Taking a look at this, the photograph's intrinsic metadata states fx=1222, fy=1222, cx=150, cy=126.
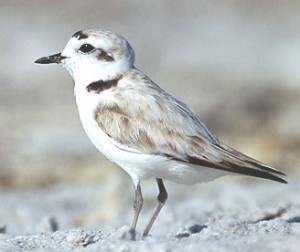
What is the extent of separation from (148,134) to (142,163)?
6.7 inches

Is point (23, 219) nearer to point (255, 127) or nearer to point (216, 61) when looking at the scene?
point (255, 127)

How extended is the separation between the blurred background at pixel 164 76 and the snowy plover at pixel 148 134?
Result: 3945mm

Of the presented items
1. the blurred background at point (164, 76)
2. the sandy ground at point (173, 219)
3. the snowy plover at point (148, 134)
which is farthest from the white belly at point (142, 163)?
the blurred background at point (164, 76)

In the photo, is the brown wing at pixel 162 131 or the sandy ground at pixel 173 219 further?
the brown wing at pixel 162 131

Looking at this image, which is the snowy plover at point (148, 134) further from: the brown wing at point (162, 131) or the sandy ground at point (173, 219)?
the sandy ground at point (173, 219)

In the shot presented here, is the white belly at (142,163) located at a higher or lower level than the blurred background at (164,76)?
higher

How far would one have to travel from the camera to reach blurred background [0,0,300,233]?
1232 centimetres

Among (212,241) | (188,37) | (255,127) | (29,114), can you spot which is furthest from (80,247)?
(188,37)

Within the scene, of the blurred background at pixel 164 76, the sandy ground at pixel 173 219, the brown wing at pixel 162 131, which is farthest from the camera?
the blurred background at pixel 164 76

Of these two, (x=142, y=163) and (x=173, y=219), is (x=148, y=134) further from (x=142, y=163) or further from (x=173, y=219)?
(x=173, y=219)

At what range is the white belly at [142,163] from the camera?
673 cm

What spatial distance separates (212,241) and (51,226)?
2.61 meters

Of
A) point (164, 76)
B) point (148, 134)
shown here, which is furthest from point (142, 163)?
point (164, 76)

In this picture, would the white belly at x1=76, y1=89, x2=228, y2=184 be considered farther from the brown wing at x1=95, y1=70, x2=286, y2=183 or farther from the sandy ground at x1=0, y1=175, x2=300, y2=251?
the sandy ground at x1=0, y1=175, x2=300, y2=251
